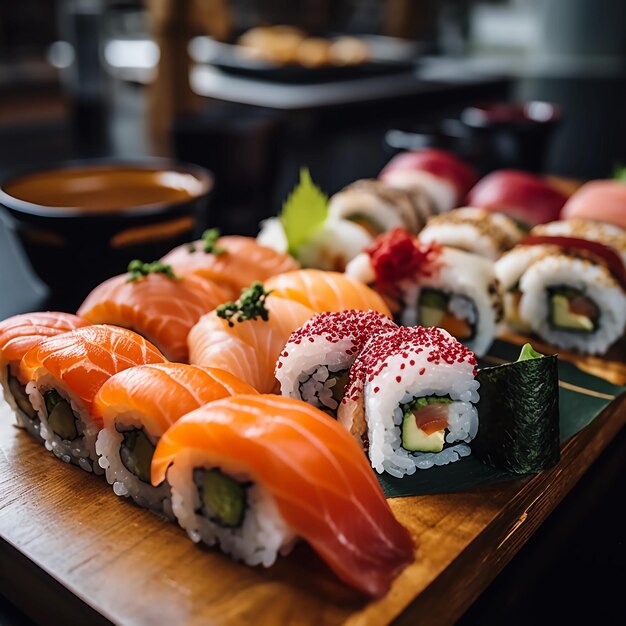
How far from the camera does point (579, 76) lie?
16.8 ft

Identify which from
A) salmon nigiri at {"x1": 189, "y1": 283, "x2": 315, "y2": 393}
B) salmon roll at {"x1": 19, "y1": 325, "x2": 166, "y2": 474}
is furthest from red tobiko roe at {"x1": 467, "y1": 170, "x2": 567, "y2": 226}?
salmon roll at {"x1": 19, "y1": 325, "x2": 166, "y2": 474}

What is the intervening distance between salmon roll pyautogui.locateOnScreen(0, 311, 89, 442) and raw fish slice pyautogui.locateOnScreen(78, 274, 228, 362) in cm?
13

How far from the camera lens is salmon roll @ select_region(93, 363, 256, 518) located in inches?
42.5

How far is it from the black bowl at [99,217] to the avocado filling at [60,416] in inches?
20.4

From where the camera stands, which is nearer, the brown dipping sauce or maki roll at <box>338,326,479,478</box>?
maki roll at <box>338,326,479,478</box>

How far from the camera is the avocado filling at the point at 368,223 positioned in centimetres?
210

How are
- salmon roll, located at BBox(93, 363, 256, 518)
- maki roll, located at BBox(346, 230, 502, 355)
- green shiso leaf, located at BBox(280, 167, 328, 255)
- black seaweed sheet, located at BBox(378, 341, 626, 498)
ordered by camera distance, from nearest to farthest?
salmon roll, located at BBox(93, 363, 256, 518) → black seaweed sheet, located at BBox(378, 341, 626, 498) → maki roll, located at BBox(346, 230, 502, 355) → green shiso leaf, located at BBox(280, 167, 328, 255)

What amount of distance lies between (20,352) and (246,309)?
407mm

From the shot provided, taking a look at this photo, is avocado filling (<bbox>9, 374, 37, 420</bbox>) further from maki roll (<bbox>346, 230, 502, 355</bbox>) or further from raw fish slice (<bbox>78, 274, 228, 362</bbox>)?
maki roll (<bbox>346, 230, 502, 355</bbox>)

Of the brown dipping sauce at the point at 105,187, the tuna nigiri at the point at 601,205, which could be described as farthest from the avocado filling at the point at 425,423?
the tuna nigiri at the point at 601,205

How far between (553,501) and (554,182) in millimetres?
1885

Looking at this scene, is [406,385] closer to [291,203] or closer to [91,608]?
[91,608]

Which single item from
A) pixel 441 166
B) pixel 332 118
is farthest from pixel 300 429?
pixel 332 118

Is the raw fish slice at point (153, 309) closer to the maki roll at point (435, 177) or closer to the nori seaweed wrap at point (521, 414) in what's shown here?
the nori seaweed wrap at point (521, 414)
